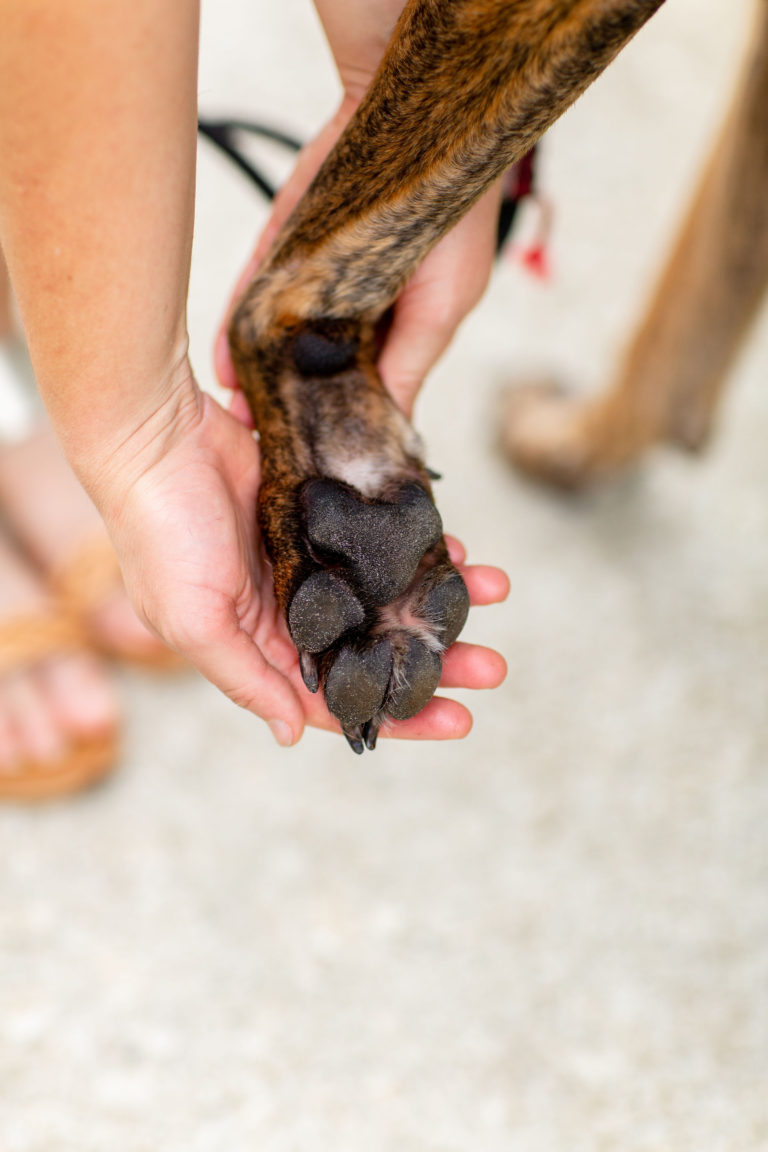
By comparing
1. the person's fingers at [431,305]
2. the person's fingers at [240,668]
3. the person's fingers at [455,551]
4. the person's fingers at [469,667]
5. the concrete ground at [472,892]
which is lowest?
the concrete ground at [472,892]

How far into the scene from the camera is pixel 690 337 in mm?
1336

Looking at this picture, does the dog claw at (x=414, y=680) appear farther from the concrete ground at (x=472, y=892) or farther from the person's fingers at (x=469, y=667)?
the concrete ground at (x=472, y=892)

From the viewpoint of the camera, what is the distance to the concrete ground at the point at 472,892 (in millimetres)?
1250

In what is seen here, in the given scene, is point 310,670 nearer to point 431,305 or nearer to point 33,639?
point 431,305

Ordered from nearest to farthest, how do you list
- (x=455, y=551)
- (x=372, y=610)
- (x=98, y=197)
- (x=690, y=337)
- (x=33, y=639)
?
(x=98, y=197), (x=372, y=610), (x=455, y=551), (x=690, y=337), (x=33, y=639)

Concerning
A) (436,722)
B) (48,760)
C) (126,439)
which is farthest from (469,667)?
(48,760)

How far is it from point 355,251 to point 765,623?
3.68 feet

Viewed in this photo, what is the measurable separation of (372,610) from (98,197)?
329mm

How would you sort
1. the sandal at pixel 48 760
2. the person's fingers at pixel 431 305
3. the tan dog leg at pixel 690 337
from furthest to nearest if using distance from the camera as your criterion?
the sandal at pixel 48 760, the tan dog leg at pixel 690 337, the person's fingers at pixel 431 305

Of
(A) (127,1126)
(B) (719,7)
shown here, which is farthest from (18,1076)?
(B) (719,7)

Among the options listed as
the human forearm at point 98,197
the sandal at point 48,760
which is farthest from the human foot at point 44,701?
the human forearm at point 98,197

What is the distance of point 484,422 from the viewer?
1800 millimetres

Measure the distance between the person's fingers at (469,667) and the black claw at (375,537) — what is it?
0.36 feet

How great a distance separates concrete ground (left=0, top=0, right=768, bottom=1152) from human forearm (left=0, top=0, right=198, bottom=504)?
0.81 meters
